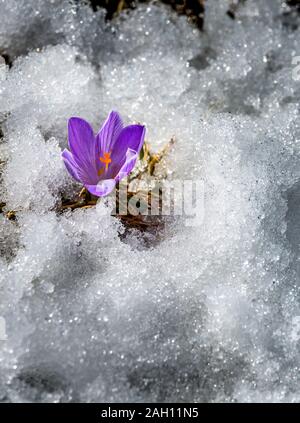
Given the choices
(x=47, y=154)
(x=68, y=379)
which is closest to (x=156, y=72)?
(x=47, y=154)

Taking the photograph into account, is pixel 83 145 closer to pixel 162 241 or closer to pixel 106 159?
pixel 106 159

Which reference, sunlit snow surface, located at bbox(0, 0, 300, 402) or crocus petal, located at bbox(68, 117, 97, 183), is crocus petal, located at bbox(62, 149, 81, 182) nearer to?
crocus petal, located at bbox(68, 117, 97, 183)

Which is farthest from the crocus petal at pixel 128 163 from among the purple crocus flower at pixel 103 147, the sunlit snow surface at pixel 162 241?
the sunlit snow surface at pixel 162 241

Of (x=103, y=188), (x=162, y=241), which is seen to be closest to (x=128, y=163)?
(x=103, y=188)

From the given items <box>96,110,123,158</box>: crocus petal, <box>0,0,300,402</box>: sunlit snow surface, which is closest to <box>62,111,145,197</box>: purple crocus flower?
<box>96,110,123,158</box>: crocus petal

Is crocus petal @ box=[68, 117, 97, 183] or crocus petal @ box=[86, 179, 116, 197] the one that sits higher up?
crocus petal @ box=[68, 117, 97, 183]
